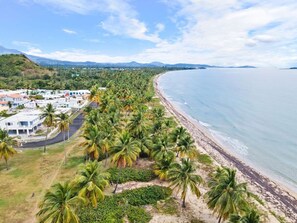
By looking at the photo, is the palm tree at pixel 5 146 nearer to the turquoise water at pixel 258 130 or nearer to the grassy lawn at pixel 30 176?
the grassy lawn at pixel 30 176

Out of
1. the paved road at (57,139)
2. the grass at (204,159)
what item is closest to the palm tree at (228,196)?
the grass at (204,159)

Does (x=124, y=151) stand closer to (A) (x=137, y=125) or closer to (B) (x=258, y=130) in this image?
(A) (x=137, y=125)

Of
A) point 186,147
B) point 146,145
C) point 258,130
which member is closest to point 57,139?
point 146,145

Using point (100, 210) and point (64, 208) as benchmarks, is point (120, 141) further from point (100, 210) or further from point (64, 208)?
point (64, 208)

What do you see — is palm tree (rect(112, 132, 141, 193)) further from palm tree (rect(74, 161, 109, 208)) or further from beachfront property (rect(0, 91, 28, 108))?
beachfront property (rect(0, 91, 28, 108))

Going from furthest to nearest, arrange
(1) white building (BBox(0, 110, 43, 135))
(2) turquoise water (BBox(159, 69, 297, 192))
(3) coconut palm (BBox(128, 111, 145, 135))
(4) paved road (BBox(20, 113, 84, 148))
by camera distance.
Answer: (1) white building (BBox(0, 110, 43, 135)), (4) paved road (BBox(20, 113, 84, 148)), (2) turquoise water (BBox(159, 69, 297, 192)), (3) coconut palm (BBox(128, 111, 145, 135))

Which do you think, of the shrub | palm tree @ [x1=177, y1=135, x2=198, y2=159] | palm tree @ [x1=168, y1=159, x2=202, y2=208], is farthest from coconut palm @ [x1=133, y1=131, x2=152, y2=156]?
palm tree @ [x1=168, y1=159, x2=202, y2=208]

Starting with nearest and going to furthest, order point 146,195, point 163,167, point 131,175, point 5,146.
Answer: point 146,195 → point 163,167 → point 131,175 → point 5,146
